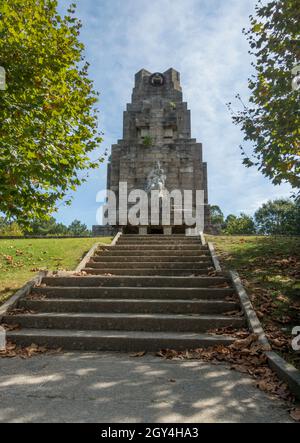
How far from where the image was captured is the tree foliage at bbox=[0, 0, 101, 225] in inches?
283

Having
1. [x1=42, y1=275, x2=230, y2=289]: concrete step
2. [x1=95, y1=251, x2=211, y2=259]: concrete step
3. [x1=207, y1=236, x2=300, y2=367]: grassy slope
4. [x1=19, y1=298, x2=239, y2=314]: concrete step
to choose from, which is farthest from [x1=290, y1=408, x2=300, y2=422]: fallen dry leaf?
[x1=95, y1=251, x2=211, y2=259]: concrete step

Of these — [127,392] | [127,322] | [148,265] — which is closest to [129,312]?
[127,322]

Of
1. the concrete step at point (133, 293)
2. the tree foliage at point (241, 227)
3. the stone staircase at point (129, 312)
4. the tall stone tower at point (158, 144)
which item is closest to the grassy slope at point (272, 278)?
the stone staircase at point (129, 312)

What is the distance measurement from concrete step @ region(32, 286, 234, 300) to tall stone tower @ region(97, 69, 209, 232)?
1501 centimetres

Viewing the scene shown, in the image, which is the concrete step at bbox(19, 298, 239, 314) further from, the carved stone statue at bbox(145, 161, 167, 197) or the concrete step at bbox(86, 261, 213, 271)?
the carved stone statue at bbox(145, 161, 167, 197)

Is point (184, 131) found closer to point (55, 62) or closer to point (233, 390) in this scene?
point (55, 62)

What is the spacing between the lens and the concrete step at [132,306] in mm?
6066

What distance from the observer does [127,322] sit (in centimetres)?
555

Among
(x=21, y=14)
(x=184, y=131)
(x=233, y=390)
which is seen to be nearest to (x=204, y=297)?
(x=233, y=390)

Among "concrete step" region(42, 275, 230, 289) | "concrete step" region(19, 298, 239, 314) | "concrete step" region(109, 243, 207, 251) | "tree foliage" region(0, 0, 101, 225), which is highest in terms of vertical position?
"tree foliage" region(0, 0, 101, 225)

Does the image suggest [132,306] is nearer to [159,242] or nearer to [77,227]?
[159,242]

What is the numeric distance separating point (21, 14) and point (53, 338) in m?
8.94

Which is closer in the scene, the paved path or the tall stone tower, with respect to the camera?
the paved path

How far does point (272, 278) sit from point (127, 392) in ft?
16.9
